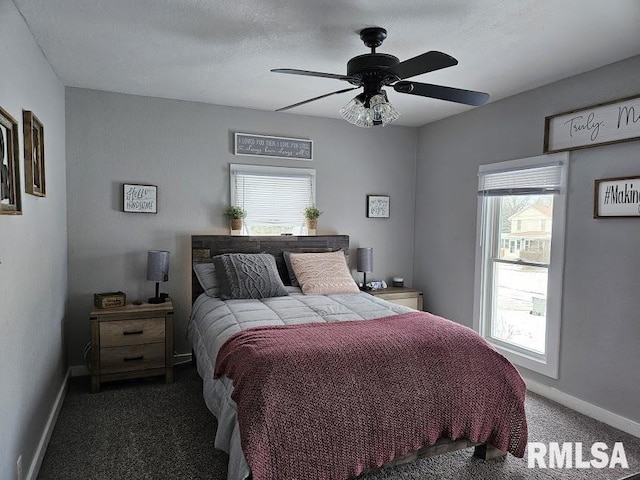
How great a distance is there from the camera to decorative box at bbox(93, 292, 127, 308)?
334 centimetres

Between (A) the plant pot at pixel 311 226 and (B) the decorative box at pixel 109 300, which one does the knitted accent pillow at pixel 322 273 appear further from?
(B) the decorative box at pixel 109 300

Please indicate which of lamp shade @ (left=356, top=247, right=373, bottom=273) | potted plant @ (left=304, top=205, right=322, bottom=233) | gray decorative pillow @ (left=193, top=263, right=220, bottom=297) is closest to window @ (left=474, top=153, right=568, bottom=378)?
lamp shade @ (left=356, top=247, right=373, bottom=273)

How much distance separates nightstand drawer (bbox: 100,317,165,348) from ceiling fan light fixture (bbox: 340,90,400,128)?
224 centimetres

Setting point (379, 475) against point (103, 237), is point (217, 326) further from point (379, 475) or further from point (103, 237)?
point (103, 237)

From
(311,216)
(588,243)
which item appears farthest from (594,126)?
(311,216)

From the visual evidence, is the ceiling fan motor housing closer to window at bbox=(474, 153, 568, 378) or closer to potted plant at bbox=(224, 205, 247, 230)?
window at bbox=(474, 153, 568, 378)

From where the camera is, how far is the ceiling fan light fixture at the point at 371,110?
237cm

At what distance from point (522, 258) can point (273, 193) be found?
2416 mm

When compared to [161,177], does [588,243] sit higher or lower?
lower

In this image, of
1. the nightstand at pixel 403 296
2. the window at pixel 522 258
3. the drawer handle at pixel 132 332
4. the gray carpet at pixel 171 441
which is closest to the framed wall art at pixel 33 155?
the drawer handle at pixel 132 332

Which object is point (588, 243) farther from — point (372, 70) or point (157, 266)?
point (157, 266)

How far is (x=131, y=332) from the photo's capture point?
3.30 m

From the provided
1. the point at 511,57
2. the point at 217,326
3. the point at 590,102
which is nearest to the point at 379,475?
the point at 217,326

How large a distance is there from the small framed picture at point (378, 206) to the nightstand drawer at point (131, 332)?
8.10 feet
